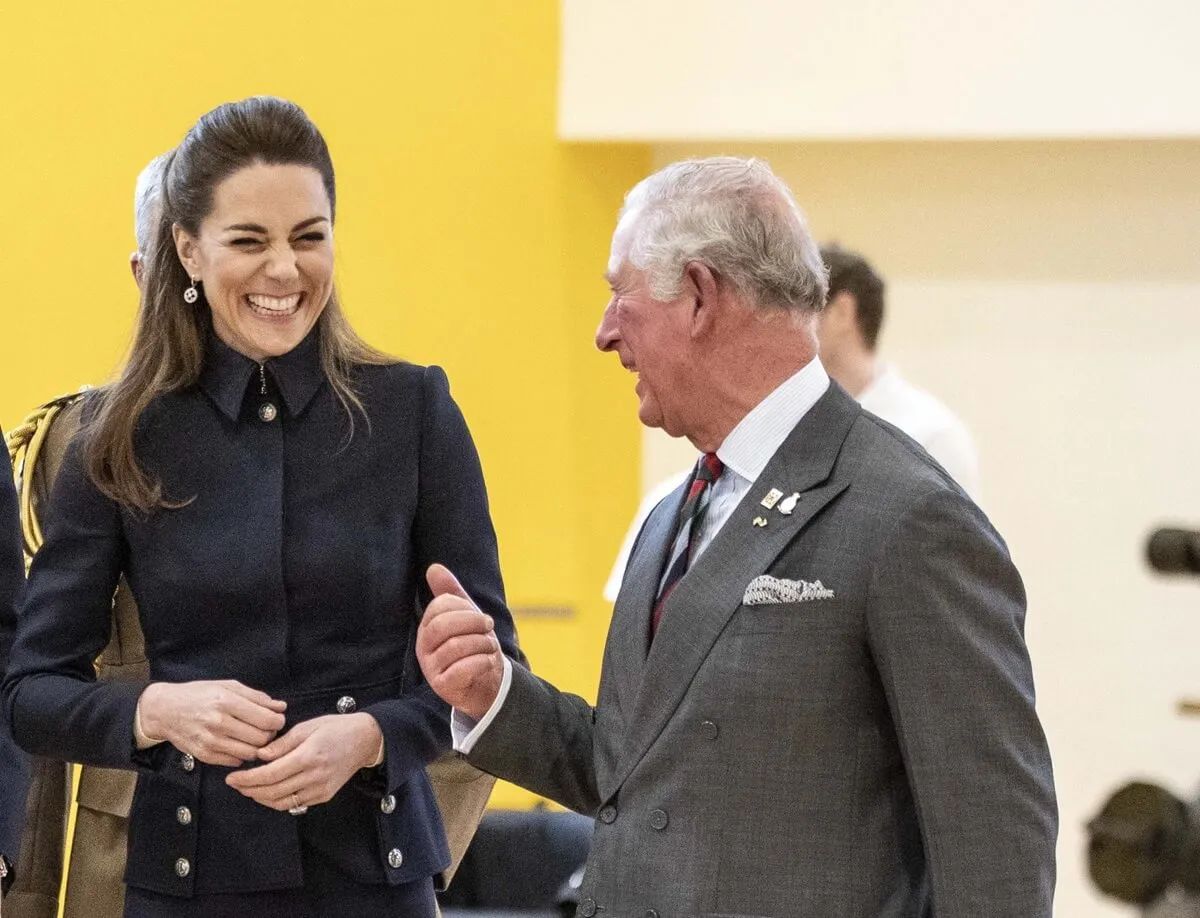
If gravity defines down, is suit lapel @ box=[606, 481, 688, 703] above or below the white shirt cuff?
above

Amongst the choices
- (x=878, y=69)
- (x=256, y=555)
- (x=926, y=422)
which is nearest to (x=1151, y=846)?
(x=256, y=555)

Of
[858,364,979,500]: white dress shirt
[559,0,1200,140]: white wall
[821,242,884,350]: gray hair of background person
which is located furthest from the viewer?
[559,0,1200,140]: white wall

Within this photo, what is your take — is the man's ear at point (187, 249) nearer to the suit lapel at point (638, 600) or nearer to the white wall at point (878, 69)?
the suit lapel at point (638, 600)

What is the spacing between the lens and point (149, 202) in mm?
2873

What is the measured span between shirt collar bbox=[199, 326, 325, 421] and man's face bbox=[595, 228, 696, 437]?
47 centimetres

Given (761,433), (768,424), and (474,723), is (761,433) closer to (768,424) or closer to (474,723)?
(768,424)

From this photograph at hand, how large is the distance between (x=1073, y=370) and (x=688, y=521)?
13.3 ft

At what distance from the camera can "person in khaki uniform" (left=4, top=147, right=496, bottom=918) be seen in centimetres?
260

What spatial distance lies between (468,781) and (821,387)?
2.97 ft

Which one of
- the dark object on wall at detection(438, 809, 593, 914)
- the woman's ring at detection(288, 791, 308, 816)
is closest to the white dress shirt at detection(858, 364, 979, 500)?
the dark object on wall at detection(438, 809, 593, 914)

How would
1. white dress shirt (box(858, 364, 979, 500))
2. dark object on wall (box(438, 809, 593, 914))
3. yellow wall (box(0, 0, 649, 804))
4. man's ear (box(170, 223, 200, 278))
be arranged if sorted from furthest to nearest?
1. yellow wall (box(0, 0, 649, 804))
2. dark object on wall (box(438, 809, 593, 914))
3. white dress shirt (box(858, 364, 979, 500))
4. man's ear (box(170, 223, 200, 278))

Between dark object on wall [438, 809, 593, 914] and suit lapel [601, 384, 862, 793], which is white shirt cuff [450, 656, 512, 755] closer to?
suit lapel [601, 384, 862, 793]

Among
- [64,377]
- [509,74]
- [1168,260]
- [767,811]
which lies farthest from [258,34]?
[767,811]

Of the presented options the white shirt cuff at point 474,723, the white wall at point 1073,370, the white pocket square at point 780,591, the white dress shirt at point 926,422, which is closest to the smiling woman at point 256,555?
the white shirt cuff at point 474,723
